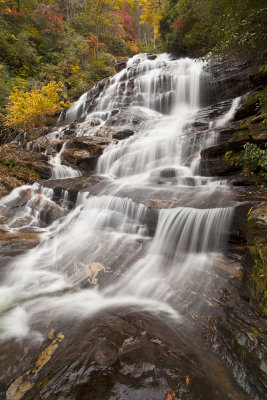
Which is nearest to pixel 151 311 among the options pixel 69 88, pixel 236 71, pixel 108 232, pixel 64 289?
pixel 64 289

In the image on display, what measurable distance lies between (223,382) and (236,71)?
14056mm

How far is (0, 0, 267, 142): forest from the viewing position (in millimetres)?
13891

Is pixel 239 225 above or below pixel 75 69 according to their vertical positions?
below

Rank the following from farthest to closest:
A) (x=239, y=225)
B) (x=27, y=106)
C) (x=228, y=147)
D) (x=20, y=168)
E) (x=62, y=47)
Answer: (x=62, y=47)
(x=27, y=106)
(x=20, y=168)
(x=228, y=147)
(x=239, y=225)

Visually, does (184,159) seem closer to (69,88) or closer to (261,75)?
(261,75)

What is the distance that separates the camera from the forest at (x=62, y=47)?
547 inches

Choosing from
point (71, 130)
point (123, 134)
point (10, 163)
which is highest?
point (71, 130)

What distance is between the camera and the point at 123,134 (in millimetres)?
11656

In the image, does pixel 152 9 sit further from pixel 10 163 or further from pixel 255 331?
pixel 255 331

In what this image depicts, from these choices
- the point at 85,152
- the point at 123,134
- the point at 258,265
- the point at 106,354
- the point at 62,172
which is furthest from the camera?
the point at 123,134

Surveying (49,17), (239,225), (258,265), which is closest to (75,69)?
(49,17)

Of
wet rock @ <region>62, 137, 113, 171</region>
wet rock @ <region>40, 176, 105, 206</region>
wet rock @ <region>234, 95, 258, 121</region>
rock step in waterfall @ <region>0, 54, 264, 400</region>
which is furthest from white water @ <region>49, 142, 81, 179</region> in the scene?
wet rock @ <region>234, 95, 258, 121</region>

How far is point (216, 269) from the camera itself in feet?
11.5

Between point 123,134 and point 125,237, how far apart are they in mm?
8028
